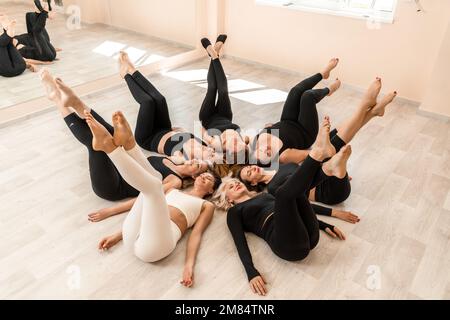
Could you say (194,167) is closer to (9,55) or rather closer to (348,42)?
(9,55)

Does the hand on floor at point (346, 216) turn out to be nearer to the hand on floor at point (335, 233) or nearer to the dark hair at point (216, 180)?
the hand on floor at point (335, 233)

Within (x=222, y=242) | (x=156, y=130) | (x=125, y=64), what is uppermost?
(x=125, y=64)

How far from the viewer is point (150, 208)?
1.51 m

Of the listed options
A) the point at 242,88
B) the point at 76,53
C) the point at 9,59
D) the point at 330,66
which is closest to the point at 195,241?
the point at 330,66

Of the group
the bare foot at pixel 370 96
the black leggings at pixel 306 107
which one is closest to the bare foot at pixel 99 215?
the black leggings at pixel 306 107

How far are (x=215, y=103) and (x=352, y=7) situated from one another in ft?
6.33

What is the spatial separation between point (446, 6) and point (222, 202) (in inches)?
99.9

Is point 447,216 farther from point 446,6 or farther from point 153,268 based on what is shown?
point 446,6

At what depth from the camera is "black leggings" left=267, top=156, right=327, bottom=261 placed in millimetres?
1435

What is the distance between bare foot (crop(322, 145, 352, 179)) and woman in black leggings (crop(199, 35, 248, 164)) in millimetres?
833

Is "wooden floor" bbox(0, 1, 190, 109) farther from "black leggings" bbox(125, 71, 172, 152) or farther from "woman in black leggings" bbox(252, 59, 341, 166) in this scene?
"woman in black leggings" bbox(252, 59, 341, 166)

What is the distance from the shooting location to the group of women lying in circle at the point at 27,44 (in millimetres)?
2856

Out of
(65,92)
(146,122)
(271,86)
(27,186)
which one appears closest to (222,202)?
(146,122)

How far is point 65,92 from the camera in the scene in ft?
6.13
